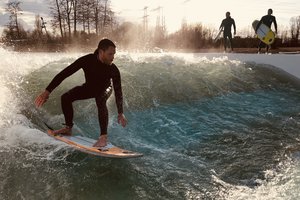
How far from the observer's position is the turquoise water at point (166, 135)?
13.6 feet

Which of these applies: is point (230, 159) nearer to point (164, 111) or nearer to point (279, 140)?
point (279, 140)

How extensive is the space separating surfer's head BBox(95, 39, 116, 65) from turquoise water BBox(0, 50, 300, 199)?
1508 mm

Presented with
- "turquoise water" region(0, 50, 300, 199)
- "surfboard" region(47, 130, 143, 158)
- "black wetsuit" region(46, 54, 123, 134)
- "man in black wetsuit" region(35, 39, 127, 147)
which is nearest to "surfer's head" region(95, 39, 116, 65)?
"man in black wetsuit" region(35, 39, 127, 147)

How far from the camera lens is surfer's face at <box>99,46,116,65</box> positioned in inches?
174

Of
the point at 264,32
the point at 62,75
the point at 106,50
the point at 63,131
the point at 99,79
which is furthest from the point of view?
the point at 264,32

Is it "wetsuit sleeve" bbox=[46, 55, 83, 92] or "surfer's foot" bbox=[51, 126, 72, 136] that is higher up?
"wetsuit sleeve" bbox=[46, 55, 83, 92]

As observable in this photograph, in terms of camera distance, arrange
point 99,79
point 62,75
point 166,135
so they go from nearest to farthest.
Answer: point 62,75
point 99,79
point 166,135

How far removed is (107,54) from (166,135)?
2.48 m

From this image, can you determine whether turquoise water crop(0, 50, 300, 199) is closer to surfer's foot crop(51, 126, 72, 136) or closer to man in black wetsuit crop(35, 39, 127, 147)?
surfer's foot crop(51, 126, 72, 136)

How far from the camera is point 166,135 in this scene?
6297mm

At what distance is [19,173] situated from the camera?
13.8ft

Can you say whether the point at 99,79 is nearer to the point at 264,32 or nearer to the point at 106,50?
the point at 106,50

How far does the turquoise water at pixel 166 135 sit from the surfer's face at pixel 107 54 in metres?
1.49

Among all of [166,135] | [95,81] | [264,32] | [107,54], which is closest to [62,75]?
[95,81]
